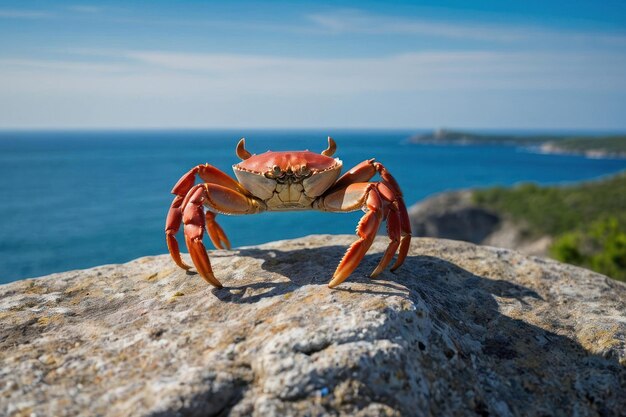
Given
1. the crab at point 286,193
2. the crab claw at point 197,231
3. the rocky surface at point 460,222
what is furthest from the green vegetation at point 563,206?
the crab claw at point 197,231

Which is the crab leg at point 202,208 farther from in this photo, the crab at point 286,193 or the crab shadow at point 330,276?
the crab shadow at point 330,276

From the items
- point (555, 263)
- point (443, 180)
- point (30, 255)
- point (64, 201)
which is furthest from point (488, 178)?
point (555, 263)

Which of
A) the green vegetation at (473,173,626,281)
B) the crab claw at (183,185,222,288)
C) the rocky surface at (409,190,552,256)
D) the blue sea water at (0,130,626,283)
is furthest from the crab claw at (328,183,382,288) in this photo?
the blue sea water at (0,130,626,283)

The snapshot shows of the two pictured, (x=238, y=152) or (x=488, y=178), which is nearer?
(x=238, y=152)

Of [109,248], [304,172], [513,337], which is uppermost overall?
[304,172]

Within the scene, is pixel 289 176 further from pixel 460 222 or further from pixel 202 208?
pixel 460 222

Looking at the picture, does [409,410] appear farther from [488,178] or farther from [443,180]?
[488,178]

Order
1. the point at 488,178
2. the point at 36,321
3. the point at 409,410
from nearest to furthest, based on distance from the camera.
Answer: the point at 409,410
the point at 36,321
the point at 488,178

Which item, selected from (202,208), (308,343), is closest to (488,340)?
(308,343)
